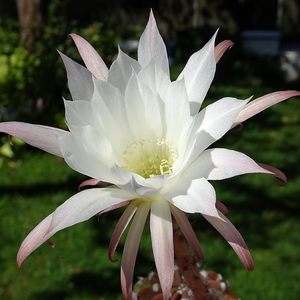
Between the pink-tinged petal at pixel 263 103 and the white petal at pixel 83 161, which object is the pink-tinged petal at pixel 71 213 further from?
the pink-tinged petal at pixel 263 103

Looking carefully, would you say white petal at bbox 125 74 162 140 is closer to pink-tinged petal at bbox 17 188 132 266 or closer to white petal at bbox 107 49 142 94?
white petal at bbox 107 49 142 94

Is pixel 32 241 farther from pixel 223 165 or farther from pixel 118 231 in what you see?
pixel 223 165

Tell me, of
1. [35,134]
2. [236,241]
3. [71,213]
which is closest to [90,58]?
[35,134]

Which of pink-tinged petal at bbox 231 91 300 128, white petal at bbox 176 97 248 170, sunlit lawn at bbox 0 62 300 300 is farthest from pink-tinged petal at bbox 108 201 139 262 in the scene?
sunlit lawn at bbox 0 62 300 300

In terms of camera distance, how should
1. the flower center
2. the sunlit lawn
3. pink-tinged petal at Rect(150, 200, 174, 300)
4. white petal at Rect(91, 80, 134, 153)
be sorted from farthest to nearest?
the sunlit lawn
the flower center
white petal at Rect(91, 80, 134, 153)
pink-tinged petal at Rect(150, 200, 174, 300)

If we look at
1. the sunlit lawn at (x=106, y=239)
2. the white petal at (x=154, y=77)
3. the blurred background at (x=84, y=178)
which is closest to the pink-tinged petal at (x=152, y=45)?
the white petal at (x=154, y=77)

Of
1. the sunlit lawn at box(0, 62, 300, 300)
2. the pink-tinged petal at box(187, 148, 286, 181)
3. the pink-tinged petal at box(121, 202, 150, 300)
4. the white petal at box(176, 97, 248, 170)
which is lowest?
the sunlit lawn at box(0, 62, 300, 300)
